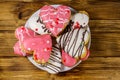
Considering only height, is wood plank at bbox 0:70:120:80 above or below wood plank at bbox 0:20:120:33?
below

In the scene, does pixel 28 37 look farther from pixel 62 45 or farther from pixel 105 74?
pixel 105 74

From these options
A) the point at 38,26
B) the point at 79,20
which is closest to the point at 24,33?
the point at 38,26

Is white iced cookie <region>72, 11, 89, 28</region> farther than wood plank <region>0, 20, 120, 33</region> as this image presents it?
No

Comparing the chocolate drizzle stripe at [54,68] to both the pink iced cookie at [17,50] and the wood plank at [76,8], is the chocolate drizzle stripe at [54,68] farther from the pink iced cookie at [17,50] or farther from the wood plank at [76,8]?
the wood plank at [76,8]

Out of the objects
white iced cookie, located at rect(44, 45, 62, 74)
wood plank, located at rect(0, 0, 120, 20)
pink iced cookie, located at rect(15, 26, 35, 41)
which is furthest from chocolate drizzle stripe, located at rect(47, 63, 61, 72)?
wood plank, located at rect(0, 0, 120, 20)

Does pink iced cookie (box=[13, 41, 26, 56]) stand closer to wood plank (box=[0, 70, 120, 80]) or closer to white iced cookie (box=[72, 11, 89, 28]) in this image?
wood plank (box=[0, 70, 120, 80])
